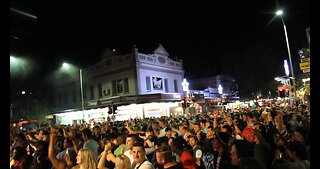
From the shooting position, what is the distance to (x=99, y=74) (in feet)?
133

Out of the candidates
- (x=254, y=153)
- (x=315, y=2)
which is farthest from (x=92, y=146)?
(x=315, y=2)

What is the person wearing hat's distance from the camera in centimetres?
564

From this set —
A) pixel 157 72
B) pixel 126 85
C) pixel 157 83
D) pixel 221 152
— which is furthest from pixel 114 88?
pixel 221 152

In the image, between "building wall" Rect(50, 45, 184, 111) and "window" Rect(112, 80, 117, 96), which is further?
"window" Rect(112, 80, 117, 96)

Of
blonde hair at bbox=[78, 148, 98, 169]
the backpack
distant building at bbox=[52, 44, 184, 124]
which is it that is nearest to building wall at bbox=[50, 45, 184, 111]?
distant building at bbox=[52, 44, 184, 124]

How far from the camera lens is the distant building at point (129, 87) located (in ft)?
113

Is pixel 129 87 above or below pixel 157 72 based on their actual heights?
below

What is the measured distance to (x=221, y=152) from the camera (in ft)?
19.4

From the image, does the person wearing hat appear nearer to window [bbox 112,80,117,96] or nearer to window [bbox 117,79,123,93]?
window [bbox 117,79,123,93]

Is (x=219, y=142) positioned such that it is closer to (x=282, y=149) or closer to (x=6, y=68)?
(x=282, y=149)

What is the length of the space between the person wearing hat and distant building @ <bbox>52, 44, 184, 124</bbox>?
88.8ft

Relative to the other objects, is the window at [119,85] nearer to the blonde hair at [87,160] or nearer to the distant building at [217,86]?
the distant building at [217,86]

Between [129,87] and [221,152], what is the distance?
31337 millimetres

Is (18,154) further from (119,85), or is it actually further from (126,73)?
(119,85)
